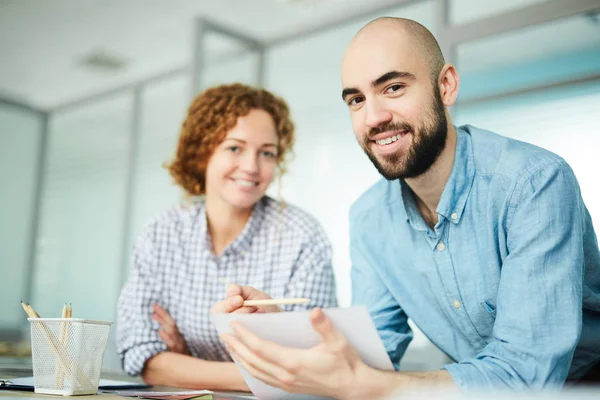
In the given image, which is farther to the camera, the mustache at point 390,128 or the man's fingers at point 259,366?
the mustache at point 390,128

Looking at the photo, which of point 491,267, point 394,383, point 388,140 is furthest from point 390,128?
point 394,383

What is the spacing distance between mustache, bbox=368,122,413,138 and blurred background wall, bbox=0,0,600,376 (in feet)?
4.51

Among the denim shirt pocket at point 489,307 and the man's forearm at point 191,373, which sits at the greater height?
the denim shirt pocket at point 489,307

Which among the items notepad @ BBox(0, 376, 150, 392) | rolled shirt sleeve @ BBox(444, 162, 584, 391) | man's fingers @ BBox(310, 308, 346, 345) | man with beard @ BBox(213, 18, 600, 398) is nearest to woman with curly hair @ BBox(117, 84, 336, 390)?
man with beard @ BBox(213, 18, 600, 398)

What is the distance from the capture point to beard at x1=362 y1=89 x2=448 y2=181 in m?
1.17

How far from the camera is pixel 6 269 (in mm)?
4691

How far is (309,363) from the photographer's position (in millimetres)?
840

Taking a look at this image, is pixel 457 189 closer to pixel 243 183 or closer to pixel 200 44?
pixel 243 183

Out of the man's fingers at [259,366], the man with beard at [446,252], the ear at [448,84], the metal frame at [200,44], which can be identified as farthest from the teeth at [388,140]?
the metal frame at [200,44]

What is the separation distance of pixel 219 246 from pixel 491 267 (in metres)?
0.90

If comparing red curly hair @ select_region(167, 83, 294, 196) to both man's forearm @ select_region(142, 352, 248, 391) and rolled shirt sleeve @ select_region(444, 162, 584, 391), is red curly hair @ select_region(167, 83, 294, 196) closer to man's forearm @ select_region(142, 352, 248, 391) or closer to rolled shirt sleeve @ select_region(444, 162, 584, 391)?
man's forearm @ select_region(142, 352, 248, 391)

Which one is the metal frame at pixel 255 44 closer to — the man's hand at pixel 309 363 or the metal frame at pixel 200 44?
the metal frame at pixel 200 44

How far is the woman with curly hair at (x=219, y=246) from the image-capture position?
5.55 ft

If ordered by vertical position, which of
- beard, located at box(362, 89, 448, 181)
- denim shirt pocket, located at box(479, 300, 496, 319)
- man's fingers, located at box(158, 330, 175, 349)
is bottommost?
man's fingers, located at box(158, 330, 175, 349)
